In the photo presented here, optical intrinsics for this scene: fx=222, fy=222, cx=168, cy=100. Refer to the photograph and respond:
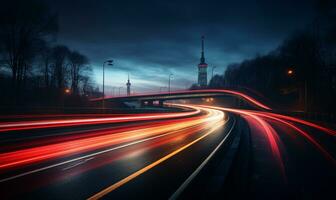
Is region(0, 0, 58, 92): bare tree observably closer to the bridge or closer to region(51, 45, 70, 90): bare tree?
region(51, 45, 70, 90): bare tree

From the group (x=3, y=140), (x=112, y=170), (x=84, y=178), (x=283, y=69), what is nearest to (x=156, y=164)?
(x=112, y=170)

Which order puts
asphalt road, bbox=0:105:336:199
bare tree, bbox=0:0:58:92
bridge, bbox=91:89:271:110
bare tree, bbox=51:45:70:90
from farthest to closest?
bridge, bbox=91:89:271:110, bare tree, bbox=51:45:70:90, bare tree, bbox=0:0:58:92, asphalt road, bbox=0:105:336:199

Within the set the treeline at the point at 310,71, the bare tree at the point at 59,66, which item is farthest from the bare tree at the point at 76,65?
the treeline at the point at 310,71

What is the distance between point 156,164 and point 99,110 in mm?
26396

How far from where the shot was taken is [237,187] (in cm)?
687

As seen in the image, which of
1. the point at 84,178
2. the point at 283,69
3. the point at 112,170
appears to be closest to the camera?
the point at 84,178

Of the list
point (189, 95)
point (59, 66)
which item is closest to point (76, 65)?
point (59, 66)

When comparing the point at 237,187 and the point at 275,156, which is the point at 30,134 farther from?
the point at 275,156

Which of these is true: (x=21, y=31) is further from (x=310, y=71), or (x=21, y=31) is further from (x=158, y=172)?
(x=310, y=71)

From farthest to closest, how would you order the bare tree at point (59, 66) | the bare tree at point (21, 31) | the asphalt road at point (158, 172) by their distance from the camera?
the bare tree at point (59, 66) → the bare tree at point (21, 31) → the asphalt road at point (158, 172)

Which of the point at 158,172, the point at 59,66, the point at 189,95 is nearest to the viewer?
the point at 158,172

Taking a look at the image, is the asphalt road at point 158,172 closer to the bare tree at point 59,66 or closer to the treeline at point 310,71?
the treeline at point 310,71

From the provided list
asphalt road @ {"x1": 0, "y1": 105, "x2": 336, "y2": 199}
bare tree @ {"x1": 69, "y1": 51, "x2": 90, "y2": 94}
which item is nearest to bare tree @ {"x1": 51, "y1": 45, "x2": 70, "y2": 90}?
bare tree @ {"x1": 69, "y1": 51, "x2": 90, "y2": 94}

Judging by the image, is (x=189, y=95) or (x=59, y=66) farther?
(x=189, y=95)
